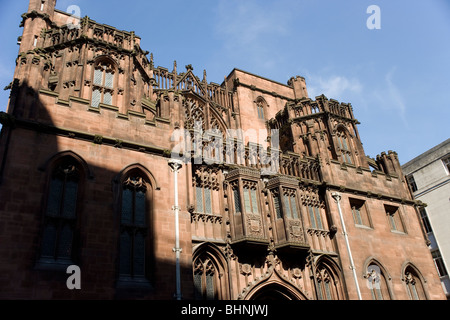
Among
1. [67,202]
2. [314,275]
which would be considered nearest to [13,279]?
[67,202]

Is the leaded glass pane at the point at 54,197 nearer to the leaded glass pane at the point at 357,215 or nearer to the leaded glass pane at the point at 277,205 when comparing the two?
the leaded glass pane at the point at 277,205

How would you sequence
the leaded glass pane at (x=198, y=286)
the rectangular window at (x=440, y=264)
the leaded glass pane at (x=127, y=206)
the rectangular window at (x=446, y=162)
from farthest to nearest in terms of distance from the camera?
1. the rectangular window at (x=446, y=162)
2. the rectangular window at (x=440, y=264)
3. the leaded glass pane at (x=198, y=286)
4. the leaded glass pane at (x=127, y=206)

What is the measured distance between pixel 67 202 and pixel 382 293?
47.8ft

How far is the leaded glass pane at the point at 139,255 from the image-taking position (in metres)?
13.3

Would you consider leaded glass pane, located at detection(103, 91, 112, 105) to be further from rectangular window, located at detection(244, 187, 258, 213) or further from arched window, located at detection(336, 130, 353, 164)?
arched window, located at detection(336, 130, 353, 164)

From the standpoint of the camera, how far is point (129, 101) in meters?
18.5

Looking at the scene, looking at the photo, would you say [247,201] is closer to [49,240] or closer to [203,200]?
[203,200]

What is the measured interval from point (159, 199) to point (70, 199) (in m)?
3.04

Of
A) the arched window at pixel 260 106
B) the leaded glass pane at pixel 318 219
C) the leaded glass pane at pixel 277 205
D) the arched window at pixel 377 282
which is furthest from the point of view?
the arched window at pixel 260 106

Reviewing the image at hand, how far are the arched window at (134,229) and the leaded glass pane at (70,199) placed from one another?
1.57 meters

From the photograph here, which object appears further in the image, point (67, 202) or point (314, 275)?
point (314, 275)

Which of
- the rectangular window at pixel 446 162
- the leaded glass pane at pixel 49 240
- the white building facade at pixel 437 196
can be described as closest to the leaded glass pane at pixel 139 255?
the leaded glass pane at pixel 49 240

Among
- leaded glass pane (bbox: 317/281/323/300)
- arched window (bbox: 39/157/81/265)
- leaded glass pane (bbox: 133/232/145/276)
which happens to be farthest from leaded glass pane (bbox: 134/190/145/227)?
leaded glass pane (bbox: 317/281/323/300)

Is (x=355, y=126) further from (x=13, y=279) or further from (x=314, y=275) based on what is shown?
(x=13, y=279)
